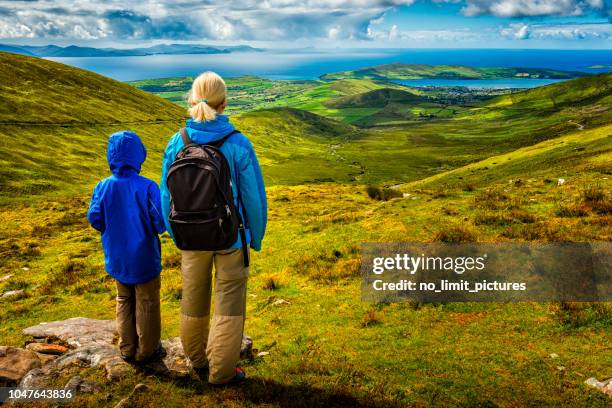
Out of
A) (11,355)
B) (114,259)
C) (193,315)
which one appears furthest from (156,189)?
(11,355)

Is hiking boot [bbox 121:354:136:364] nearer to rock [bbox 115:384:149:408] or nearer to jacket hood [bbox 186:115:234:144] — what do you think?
rock [bbox 115:384:149:408]

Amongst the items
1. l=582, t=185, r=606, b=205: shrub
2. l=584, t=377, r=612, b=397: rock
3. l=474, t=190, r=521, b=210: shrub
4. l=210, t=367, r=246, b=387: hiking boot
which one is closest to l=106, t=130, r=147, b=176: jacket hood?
l=210, t=367, r=246, b=387: hiking boot

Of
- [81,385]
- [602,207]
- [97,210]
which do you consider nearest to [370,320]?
[81,385]

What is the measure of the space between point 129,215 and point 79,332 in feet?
13.8

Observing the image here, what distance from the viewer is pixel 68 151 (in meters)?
98.1

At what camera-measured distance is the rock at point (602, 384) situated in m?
6.85

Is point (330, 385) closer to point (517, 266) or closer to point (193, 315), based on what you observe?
point (193, 315)

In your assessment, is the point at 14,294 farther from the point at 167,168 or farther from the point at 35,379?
the point at 167,168

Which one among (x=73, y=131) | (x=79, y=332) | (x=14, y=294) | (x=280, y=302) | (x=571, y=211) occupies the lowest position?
(x=73, y=131)

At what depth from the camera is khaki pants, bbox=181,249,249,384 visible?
269 inches

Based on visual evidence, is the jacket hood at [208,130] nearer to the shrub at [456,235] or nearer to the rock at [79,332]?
the rock at [79,332]

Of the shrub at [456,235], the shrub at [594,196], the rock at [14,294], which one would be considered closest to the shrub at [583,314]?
the shrub at [456,235]

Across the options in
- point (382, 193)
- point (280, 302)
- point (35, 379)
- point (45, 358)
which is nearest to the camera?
point (35, 379)

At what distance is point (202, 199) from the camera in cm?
630
